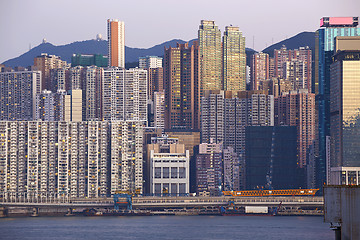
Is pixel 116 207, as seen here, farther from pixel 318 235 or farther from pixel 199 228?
pixel 318 235

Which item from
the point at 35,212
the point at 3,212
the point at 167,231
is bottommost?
the point at 35,212

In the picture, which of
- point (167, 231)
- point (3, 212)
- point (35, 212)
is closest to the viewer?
point (167, 231)

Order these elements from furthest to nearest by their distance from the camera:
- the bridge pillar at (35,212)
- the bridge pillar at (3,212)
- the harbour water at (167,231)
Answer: the bridge pillar at (35,212), the bridge pillar at (3,212), the harbour water at (167,231)

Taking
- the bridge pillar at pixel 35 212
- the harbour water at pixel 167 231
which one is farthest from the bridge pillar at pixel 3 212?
the harbour water at pixel 167 231

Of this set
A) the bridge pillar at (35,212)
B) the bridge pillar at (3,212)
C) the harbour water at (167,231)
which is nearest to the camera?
the harbour water at (167,231)

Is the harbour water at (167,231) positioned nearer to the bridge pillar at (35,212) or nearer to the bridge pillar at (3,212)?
the bridge pillar at (3,212)

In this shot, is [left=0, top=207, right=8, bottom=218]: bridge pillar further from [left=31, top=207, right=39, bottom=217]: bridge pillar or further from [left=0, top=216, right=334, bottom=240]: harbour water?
[left=0, top=216, right=334, bottom=240]: harbour water

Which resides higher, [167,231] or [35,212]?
[167,231]

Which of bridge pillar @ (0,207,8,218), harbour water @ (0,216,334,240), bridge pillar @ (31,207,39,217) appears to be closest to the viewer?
harbour water @ (0,216,334,240)

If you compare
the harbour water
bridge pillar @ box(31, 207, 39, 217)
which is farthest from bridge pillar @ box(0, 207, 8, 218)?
the harbour water

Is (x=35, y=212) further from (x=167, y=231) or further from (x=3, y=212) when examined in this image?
(x=167, y=231)

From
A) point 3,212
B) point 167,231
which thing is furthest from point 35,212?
point 167,231

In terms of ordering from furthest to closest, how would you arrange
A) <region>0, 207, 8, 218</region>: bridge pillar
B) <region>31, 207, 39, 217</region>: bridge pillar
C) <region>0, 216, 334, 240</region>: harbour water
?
<region>31, 207, 39, 217</region>: bridge pillar < <region>0, 207, 8, 218</region>: bridge pillar < <region>0, 216, 334, 240</region>: harbour water
